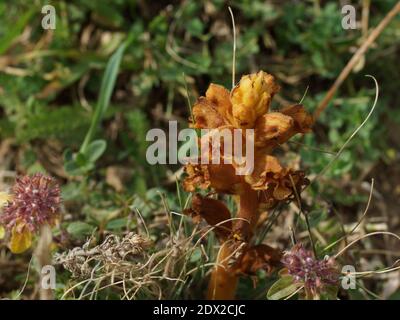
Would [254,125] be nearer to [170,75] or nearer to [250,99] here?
[250,99]

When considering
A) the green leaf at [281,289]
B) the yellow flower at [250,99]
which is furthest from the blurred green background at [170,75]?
the yellow flower at [250,99]

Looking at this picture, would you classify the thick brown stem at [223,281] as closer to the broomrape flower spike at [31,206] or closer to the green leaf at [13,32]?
the broomrape flower spike at [31,206]

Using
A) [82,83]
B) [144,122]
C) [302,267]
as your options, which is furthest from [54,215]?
[82,83]

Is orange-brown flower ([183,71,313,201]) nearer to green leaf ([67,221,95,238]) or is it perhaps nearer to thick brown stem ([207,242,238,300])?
thick brown stem ([207,242,238,300])

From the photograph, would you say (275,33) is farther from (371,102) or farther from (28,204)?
(28,204)

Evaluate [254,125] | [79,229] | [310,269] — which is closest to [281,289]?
[310,269]

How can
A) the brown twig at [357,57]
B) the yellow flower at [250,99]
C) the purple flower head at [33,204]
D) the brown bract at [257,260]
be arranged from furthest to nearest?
the brown twig at [357,57] → the brown bract at [257,260] → the purple flower head at [33,204] → the yellow flower at [250,99]

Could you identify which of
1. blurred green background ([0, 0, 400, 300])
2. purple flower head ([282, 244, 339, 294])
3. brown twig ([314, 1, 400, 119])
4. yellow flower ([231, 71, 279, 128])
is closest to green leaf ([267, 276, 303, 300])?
purple flower head ([282, 244, 339, 294])
